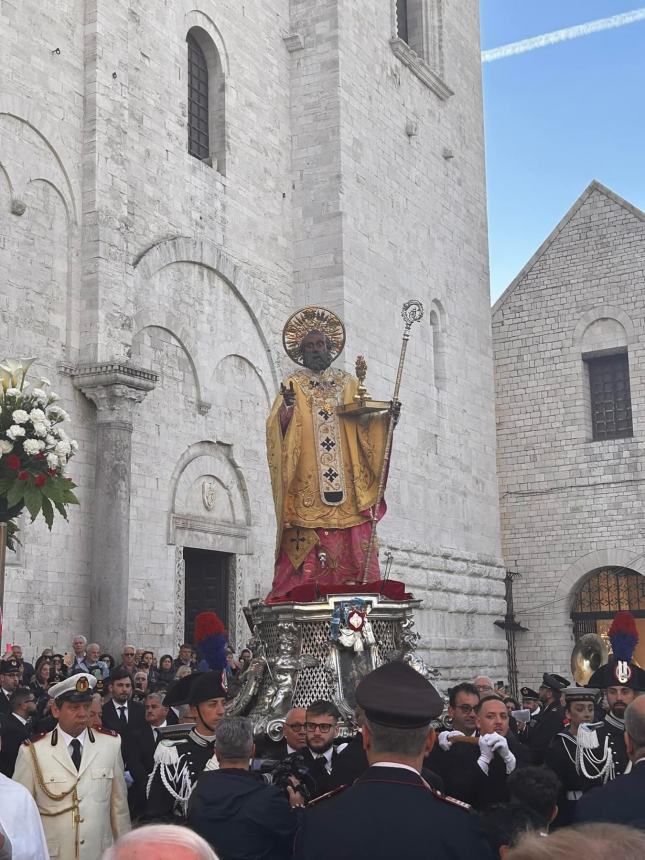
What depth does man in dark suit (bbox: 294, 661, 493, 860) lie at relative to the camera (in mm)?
3398

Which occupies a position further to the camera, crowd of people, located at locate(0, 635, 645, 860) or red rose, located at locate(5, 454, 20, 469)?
red rose, located at locate(5, 454, 20, 469)

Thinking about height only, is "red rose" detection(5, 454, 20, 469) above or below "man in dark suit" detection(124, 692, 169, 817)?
above

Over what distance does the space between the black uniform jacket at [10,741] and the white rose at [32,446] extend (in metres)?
1.90

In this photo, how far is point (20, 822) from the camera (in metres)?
4.45

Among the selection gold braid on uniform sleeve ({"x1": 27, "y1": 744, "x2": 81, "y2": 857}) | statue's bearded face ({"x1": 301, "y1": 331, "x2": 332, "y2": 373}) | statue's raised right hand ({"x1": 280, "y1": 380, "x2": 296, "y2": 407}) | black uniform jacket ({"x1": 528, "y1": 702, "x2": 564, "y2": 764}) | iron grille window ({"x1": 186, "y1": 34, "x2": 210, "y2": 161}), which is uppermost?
iron grille window ({"x1": 186, "y1": 34, "x2": 210, "y2": 161})

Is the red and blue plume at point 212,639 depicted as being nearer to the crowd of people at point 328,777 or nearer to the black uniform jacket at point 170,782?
the crowd of people at point 328,777

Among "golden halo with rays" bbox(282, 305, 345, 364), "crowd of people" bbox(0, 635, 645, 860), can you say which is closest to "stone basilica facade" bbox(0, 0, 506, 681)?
"golden halo with rays" bbox(282, 305, 345, 364)

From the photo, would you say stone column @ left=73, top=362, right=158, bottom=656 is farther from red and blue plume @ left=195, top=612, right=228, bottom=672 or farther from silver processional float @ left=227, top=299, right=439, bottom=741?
red and blue plume @ left=195, top=612, right=228, bottom=672

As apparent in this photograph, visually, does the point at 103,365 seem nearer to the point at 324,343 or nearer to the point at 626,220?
the point at 324,343

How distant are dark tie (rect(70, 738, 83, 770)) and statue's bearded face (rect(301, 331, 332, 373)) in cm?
540

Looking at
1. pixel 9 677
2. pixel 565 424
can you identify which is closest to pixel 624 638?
pixel 9 677

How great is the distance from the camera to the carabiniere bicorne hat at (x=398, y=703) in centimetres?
362

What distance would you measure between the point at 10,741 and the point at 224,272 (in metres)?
12.8

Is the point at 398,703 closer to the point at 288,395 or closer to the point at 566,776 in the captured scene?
the point at 566,776
